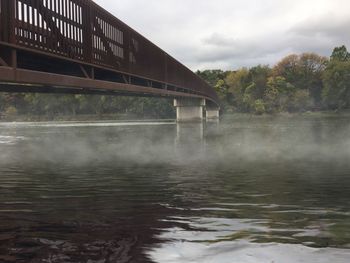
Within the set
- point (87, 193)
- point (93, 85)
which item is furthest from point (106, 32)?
point (87, 193)

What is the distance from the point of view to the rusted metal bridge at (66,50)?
20.8 metres

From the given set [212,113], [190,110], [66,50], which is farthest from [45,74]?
[212,113]

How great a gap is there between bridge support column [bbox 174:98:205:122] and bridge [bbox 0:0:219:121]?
212 feet

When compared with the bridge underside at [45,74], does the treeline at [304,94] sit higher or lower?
higher

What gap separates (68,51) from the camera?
2662 cm

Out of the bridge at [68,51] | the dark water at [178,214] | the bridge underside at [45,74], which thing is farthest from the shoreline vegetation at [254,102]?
the dark water at [178,214]

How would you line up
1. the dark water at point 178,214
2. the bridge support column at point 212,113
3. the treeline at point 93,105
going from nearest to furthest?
the dark water at point 178,214 → the bridge support column at point 212,113 → the treeline at point 93,105

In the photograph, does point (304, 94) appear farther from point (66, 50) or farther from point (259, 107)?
point (66, 50)

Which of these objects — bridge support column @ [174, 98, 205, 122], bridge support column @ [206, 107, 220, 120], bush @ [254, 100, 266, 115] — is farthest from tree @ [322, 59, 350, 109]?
bridge support column @ [174, 98, 205, 122]

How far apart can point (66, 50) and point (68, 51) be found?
0.13 m

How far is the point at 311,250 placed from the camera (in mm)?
7883

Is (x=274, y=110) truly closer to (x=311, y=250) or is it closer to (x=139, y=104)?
(x=139, y=104)

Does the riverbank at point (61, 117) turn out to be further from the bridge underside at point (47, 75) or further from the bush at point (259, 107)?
the bridge underside at point (47, 75)

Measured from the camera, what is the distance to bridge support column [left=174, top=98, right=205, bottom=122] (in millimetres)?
116375
